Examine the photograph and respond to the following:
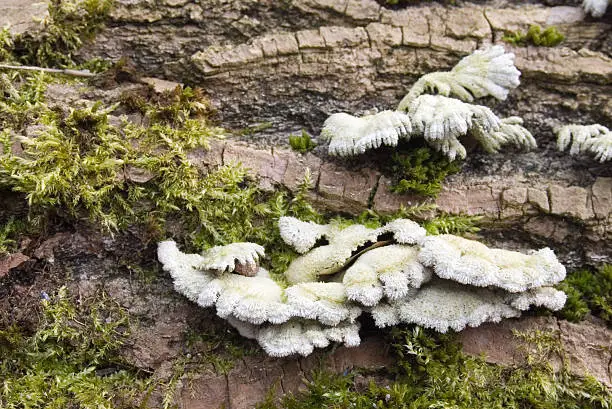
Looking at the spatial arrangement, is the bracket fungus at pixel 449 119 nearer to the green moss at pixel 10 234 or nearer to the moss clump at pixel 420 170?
the moss clump at pixel 420 170

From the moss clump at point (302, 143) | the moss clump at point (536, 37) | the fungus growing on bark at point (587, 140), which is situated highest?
the moss clump at point (536, 37)

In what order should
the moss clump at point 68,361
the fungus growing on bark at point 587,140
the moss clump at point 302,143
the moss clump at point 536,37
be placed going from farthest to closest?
the moss clump at point 536,37 → the moss clump at point 302,143 → the fungus growing on bark at point 587,140 → the moss clump at point 68,361

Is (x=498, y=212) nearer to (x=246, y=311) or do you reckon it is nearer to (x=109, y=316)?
(x=246, y=311)

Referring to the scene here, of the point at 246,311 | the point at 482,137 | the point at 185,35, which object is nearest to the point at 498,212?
the point at 482,137

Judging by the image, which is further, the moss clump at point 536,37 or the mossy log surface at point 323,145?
the moss clump at point 536,37

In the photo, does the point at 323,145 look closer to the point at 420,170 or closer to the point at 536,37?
the point at 420,170

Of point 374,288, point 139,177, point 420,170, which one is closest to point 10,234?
point 139,177

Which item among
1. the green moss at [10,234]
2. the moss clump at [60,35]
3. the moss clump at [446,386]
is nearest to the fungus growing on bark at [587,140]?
the moss clump at [446,386]

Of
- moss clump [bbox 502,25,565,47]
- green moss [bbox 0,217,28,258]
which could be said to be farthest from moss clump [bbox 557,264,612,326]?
green moss [bbox 0,217,28,258]
